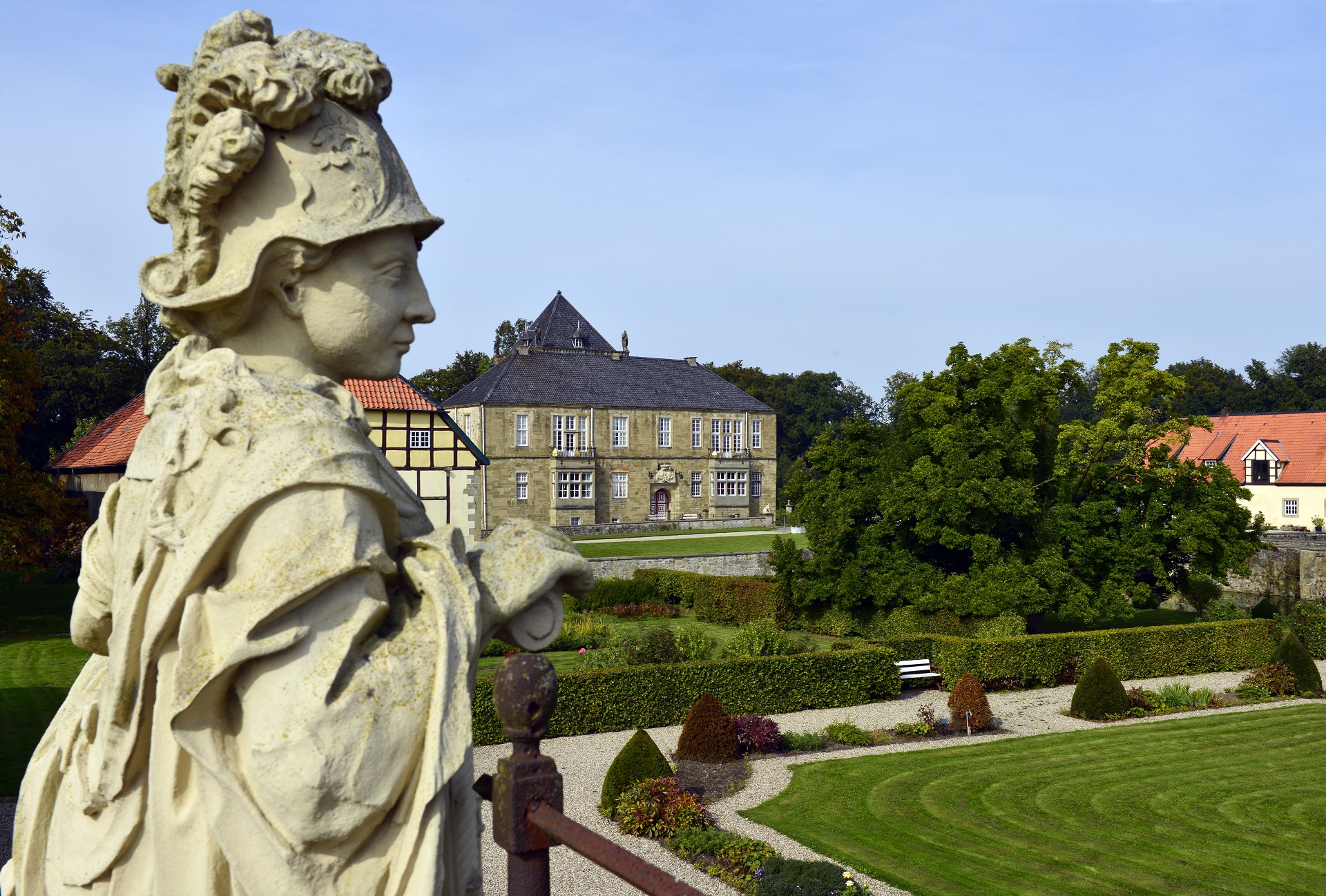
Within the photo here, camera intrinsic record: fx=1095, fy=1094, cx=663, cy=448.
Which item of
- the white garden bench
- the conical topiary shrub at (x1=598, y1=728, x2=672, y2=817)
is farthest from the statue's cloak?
the white garden bench

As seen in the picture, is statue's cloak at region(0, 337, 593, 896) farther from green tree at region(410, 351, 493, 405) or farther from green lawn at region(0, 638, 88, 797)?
green tree at region(410, 351, 493, 405)

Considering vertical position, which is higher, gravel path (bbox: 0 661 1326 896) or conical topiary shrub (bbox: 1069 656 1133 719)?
conical topiary shrub (bbox: 1069 656 1133 719)

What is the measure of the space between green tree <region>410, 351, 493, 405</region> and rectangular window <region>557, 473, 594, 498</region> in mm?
9942

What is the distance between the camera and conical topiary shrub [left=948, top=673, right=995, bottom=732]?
16.5 meters

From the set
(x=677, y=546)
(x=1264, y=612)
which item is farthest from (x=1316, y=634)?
(x=677, y=546)

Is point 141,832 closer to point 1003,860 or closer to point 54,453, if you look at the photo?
point 1003,860

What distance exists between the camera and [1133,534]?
22562 mm

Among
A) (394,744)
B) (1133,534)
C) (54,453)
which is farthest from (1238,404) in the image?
(394,744)

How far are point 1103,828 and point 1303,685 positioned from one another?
32.2 feet

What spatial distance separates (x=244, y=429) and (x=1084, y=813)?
40.9ft

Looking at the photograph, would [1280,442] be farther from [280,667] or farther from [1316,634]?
[280,667]

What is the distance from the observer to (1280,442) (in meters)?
50.2

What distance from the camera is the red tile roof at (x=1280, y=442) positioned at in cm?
4862

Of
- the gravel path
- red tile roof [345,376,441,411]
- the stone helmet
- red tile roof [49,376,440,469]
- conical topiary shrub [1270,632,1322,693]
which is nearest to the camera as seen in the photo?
the stone helmet
